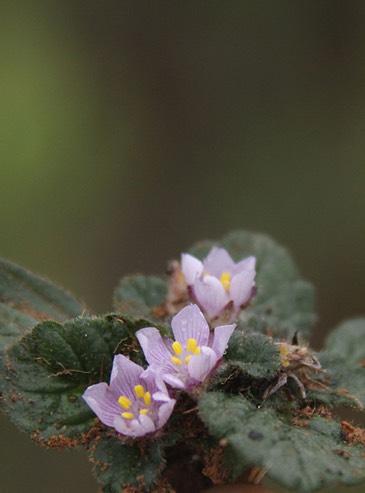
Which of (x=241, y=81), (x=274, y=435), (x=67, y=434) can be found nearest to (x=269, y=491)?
(x=274, y=435)

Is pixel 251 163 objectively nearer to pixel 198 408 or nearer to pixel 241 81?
pixel 241 81

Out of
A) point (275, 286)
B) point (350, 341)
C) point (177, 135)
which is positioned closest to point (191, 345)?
point (275, 286)

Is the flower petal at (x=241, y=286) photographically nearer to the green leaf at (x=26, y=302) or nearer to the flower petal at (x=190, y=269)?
the flower petal at (x=190, y=269)

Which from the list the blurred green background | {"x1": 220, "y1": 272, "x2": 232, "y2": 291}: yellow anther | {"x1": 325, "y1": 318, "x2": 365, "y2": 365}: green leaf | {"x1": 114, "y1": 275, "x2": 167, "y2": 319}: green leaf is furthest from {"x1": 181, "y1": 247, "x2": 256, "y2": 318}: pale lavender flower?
the blurred green background

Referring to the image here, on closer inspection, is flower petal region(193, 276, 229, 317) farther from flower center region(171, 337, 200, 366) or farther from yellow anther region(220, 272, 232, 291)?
flower center region(171, 337, 200, 366)

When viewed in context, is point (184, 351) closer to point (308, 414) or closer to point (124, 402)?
point (124, 402)

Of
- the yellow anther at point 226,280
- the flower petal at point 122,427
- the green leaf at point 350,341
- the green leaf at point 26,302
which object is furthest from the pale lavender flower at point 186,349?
the green leaf at point 350,341
